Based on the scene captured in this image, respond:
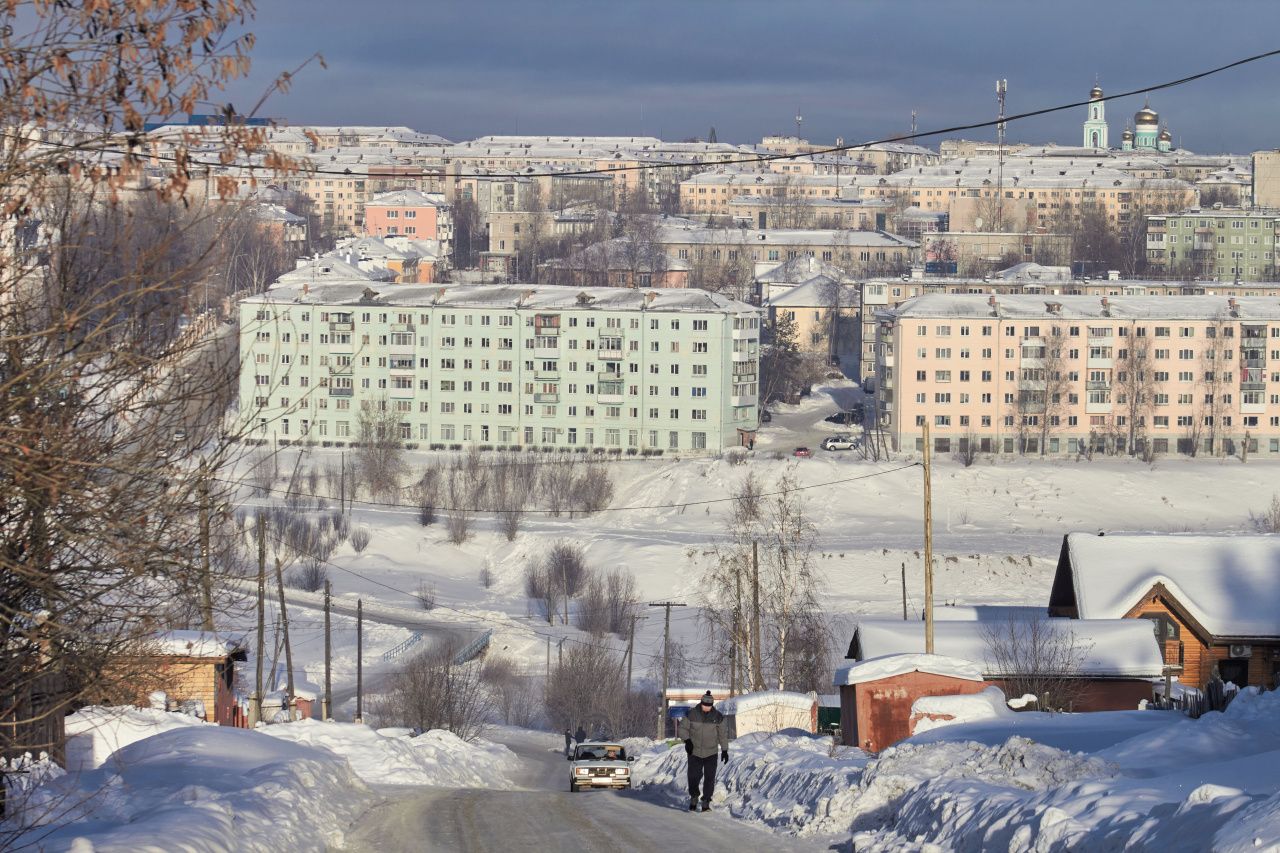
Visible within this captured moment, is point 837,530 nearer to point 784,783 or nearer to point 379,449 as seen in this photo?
point 379,449

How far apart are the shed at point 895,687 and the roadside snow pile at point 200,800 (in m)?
7.03

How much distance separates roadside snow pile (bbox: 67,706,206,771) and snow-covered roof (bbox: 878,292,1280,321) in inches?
2681

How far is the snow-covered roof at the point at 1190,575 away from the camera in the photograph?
33.6 m

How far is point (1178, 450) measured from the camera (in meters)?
85.4

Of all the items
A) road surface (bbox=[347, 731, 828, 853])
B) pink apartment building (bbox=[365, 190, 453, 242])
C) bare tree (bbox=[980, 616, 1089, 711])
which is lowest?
bare tree (bbox=[980, 616, 1089, 711])

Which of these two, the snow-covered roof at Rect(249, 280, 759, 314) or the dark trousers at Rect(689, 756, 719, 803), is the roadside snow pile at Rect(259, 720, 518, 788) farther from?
the snow-covered roof at Rect(249, 280, 759, 314)

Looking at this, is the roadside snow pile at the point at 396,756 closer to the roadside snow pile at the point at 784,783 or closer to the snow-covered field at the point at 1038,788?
the roadside snow pile at the point at 784,783

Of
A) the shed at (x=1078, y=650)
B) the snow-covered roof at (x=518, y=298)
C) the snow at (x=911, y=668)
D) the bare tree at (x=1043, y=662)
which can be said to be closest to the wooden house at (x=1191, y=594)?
the shed at (x=1078, y=650)

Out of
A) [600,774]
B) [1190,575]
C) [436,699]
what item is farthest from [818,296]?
[600,774]

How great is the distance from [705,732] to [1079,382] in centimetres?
7513

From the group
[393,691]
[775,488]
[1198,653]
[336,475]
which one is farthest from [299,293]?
[1198,653]

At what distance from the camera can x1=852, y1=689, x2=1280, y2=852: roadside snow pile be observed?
8250mm

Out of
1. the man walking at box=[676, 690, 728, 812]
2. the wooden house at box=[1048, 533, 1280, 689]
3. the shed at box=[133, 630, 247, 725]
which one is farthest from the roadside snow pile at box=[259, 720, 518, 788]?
the wooden house at box=[1048, 533, 1280, 689]

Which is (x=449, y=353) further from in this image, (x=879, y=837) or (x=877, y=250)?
(x=879, y=837)
